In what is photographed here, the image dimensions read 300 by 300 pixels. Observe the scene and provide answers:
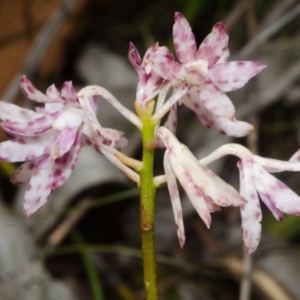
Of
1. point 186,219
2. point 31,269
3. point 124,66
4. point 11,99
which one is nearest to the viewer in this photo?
point 31,269

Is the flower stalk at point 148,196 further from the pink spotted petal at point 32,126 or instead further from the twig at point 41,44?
the twig at point 41,44

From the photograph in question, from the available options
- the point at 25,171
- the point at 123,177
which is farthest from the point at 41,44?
the point at 25,171

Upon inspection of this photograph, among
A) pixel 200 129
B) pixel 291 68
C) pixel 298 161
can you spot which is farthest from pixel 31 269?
pixel 291 68

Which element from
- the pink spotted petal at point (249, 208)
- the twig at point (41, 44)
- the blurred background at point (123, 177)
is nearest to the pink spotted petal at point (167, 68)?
the pink spotted petal at point (249, 208)

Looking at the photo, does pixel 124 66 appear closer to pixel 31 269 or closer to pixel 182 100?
pixel 31 269

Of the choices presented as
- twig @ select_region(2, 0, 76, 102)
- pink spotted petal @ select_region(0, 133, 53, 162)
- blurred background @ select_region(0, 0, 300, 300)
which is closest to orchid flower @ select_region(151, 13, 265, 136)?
pink spotted petal @ select_region(0, 133, 53, 162)

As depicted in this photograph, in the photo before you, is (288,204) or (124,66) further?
(124,66)

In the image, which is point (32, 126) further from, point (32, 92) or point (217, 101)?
point (217, 101)
